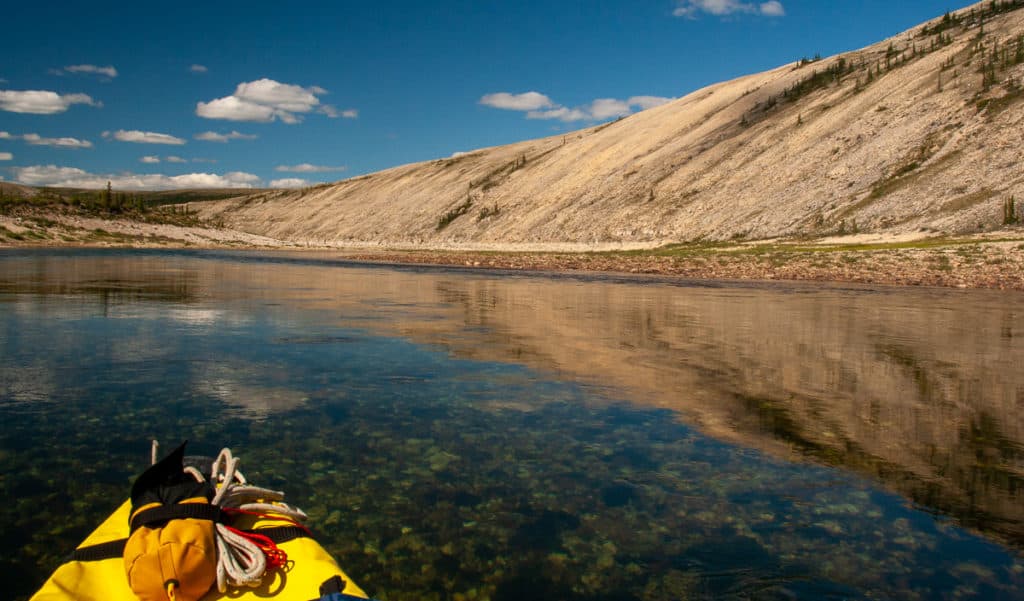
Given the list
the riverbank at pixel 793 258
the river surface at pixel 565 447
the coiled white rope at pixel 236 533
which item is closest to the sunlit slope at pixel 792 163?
the riverbank at pixel 793 258

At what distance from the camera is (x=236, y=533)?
3.75 meters

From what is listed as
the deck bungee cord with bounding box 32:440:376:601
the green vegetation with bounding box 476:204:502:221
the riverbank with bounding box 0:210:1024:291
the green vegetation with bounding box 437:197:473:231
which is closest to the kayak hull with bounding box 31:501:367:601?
the deck bungee cord with bounding box 32:440:376:601

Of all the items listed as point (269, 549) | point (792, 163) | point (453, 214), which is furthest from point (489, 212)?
point (269, 549)

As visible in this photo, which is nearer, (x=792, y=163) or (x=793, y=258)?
(x=793, y=258)

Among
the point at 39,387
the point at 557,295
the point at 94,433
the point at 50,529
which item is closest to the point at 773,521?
the point at 50,529

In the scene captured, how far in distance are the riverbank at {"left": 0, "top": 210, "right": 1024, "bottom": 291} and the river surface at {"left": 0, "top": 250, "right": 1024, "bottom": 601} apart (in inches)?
634

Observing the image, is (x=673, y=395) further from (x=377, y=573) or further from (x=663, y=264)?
(x=663, y=264)

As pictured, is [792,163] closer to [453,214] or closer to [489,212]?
[489,212]

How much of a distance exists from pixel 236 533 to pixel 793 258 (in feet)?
119

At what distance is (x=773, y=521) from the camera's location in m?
5.17

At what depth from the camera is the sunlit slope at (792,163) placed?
47125mm

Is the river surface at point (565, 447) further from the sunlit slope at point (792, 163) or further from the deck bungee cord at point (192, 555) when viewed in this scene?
the sunlit slope at point (792, 163)

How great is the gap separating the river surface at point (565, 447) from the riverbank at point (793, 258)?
16.1 meters

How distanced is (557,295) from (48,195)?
55558 mm
